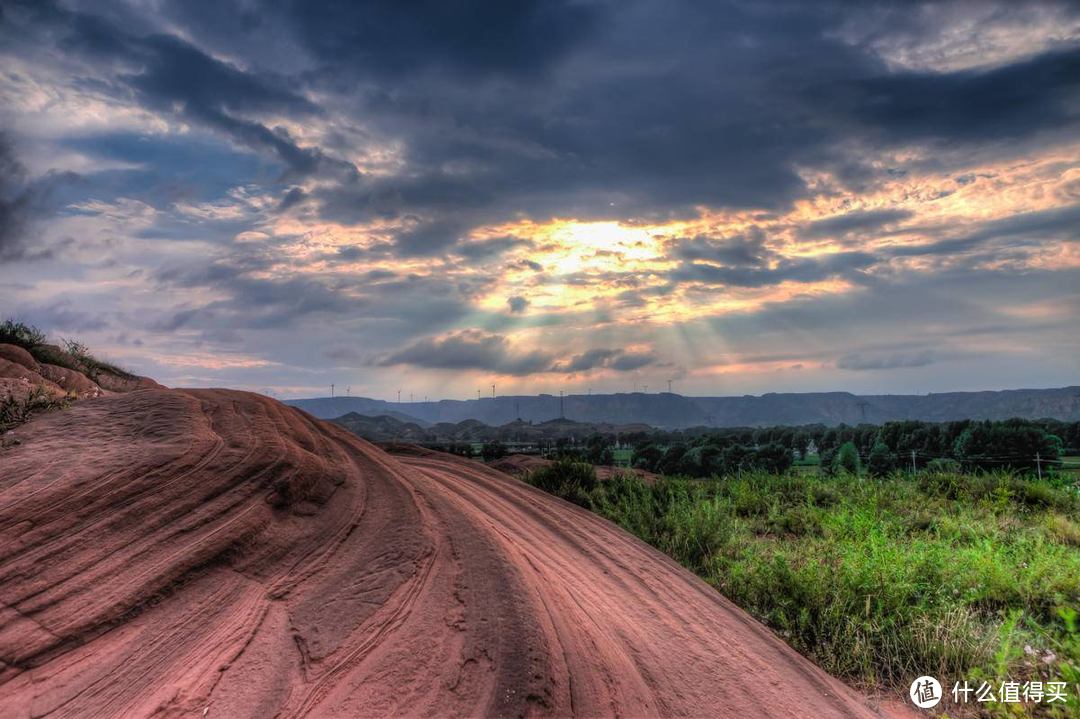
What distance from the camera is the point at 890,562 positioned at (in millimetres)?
Answer: 9766

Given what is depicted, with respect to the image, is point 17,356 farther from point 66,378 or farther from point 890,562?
point 890,562

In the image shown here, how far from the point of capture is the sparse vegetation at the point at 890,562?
7.49 metres

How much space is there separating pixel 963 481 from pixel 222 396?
19.3m

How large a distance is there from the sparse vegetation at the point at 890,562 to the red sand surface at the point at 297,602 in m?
1.03

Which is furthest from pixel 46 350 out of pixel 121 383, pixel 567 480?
pixel 567 480

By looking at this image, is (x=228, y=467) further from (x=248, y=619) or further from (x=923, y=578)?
(x=923, y=578)

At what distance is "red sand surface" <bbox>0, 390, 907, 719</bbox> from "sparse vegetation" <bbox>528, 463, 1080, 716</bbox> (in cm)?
103

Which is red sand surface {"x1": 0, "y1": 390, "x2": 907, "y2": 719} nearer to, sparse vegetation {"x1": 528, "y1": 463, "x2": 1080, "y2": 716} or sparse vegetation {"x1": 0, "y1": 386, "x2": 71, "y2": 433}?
sparse vegetation {"x1": 0, "y1": 386, "x2": 71, "y2": 433}

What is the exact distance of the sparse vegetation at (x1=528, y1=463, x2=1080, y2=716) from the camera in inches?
295

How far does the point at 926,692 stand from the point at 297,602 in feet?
22.5

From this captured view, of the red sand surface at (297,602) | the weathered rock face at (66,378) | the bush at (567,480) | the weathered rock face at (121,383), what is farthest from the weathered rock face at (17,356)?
the bush at (567,480)

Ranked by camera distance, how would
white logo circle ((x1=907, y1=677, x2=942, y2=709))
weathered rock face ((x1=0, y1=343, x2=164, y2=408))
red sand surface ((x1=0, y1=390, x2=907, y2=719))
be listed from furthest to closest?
weathered rock face ((x1=0, y1=343, x2=164, y2=408)), white logo circle ((x1=907, y1=677, x2=942, y2=709)), red sand surface ((x1=0, y1=390, x2=907, y2=719))

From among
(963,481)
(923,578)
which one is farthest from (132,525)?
(963,481)

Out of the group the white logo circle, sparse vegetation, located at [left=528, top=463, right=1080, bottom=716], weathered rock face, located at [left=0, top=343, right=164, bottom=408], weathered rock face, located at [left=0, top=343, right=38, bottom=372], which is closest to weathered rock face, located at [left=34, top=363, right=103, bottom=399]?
weathered rock face, located at [left=0, top=343, right=164, bottom=408]
